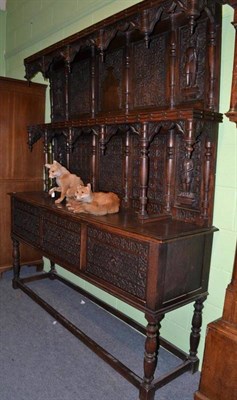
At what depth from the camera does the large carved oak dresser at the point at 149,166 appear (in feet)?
5.83

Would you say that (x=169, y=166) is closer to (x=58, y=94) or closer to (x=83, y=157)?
(x=83, y=157)

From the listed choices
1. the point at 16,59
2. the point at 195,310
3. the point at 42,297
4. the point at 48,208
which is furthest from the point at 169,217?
the point at 16,59

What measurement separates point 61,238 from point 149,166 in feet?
2.72

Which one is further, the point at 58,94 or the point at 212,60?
the point at 58,94

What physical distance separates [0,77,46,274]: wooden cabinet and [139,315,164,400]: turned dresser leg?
2.15m

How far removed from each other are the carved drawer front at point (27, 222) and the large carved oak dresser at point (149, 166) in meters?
0.02

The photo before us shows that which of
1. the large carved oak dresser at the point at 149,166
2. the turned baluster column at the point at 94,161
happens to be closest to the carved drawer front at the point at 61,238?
the large carved oak dresser at the point at 149,166

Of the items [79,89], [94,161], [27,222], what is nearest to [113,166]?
[94,161]

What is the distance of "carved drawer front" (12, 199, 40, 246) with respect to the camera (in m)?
2.80

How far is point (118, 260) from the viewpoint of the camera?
76.0 inches

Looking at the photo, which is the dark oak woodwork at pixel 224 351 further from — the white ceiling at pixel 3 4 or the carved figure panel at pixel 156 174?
the white ceiling at pixel 3 4

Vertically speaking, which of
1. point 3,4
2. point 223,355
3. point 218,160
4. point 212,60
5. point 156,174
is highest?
point 3,4

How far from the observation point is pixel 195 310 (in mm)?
2053

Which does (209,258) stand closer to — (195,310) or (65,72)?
(195,310)
